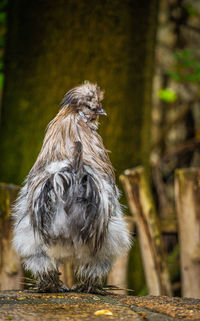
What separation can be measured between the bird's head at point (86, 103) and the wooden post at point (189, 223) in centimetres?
137

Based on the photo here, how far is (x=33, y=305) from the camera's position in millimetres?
3584

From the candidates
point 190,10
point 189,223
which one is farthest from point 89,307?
point 190,10

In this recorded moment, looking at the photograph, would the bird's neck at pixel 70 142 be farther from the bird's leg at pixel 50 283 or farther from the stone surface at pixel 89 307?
the stone surface at pixel 89 307

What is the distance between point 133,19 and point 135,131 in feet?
4.58

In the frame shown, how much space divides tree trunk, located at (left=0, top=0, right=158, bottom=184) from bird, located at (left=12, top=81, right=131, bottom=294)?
5.33ft

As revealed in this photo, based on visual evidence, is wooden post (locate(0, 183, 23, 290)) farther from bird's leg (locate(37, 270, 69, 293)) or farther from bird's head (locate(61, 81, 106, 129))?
bird's head (locate(61, 81, 106, 129))

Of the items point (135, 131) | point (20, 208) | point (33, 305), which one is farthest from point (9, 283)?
point (135, 131)

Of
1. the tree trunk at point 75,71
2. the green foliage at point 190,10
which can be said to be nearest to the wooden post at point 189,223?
the tree trunk at point 75,71

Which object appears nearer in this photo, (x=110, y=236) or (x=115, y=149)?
(x=110, y=236)

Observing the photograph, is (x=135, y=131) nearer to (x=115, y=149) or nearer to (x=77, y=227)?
(x=115, y=149)

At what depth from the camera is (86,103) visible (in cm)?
430

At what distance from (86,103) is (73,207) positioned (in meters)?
1.01

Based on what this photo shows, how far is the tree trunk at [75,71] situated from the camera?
19.6 feet

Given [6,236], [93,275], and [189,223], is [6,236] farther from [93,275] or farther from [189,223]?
[189,223]
